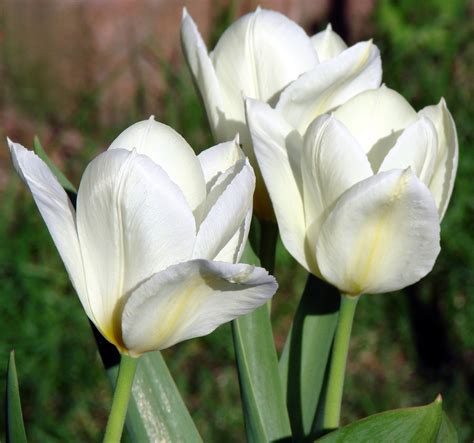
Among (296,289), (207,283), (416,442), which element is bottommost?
(296,289)

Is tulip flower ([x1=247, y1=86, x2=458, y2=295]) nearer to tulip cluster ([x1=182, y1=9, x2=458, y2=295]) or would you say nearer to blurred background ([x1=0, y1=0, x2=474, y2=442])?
tulip cluster ([x1=182, y1=9, x2=458, y2=295])

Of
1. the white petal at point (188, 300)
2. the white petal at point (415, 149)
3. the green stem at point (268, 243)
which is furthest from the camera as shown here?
the green stem at point (268, 243)

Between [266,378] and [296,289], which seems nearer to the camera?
[266,378]

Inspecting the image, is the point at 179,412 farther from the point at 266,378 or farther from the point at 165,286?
the point at 165,286

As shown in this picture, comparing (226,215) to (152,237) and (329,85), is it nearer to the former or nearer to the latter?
(152,237)

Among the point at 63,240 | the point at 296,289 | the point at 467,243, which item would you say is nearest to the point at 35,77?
the point at 296,289

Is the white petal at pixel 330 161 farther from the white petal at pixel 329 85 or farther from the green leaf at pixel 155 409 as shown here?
the green leaf at pixel 155 409

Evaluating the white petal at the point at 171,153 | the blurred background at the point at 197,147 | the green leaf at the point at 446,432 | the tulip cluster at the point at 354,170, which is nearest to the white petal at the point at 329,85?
the tulip cluster at the point at 354,170
